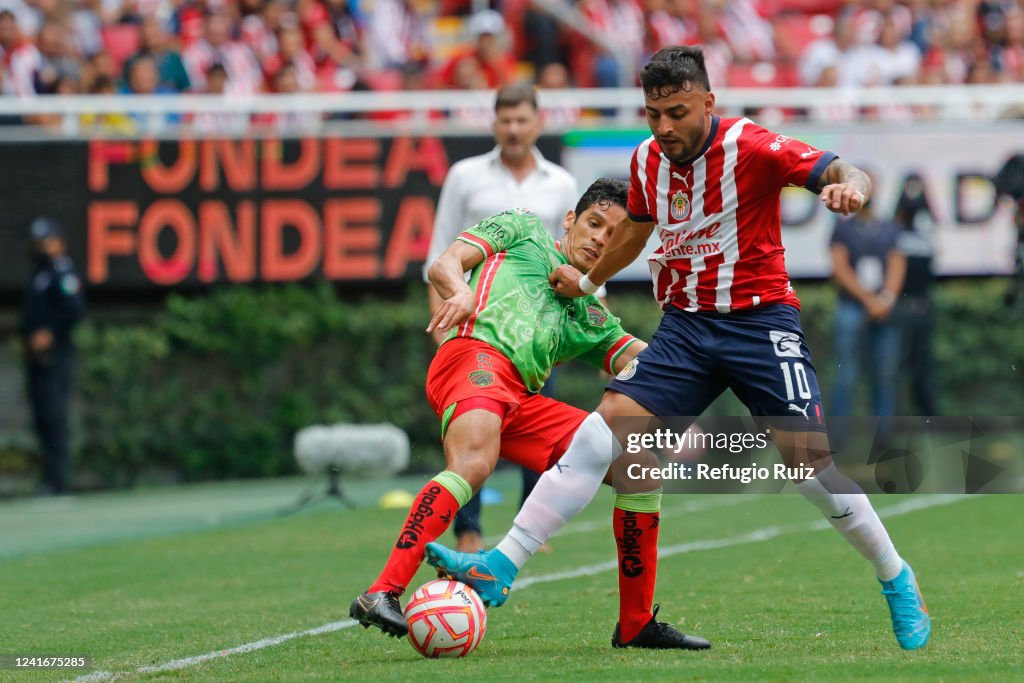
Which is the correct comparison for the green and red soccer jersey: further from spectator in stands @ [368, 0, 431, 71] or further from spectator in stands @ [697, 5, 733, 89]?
spectator in stands @ [368, 0, 431, 71]

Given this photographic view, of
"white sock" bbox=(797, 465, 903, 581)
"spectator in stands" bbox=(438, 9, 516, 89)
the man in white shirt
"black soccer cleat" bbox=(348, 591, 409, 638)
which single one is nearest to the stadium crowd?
"spectator in stands" bbox=(438, 9, 516, 89)

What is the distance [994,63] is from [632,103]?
4999 millimetres

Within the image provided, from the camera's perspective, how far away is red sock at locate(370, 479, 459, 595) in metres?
5.56

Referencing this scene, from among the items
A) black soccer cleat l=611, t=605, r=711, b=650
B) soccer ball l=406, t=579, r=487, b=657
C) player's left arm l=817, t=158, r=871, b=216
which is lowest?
black soccer cleat l=611, t=605, r=711, b=650

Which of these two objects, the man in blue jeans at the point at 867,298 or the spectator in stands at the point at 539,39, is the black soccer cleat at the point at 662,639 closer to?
the man in blue jeans at the point at 867,298

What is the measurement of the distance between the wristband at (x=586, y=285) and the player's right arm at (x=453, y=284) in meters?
0.41

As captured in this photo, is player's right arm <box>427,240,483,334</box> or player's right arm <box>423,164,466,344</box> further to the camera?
player's right arm <box>423,164,466,344</box>

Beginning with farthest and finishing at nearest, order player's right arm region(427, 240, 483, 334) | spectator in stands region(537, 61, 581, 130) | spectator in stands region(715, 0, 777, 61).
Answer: spectator in stands region(715, 0, 777, 61) < spectator in stands region(537, 61, 581, 130) < player's right arm region(427, 240, 483, 334)

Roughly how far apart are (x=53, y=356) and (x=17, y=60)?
3.91m

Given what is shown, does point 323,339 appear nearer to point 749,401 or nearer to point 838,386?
point 838,386

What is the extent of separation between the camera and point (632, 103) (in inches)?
631

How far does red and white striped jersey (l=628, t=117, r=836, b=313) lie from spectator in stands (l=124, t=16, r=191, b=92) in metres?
12.0

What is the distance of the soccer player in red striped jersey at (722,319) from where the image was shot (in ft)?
18.3

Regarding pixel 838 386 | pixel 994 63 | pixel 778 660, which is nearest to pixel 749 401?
pixel 778 660
